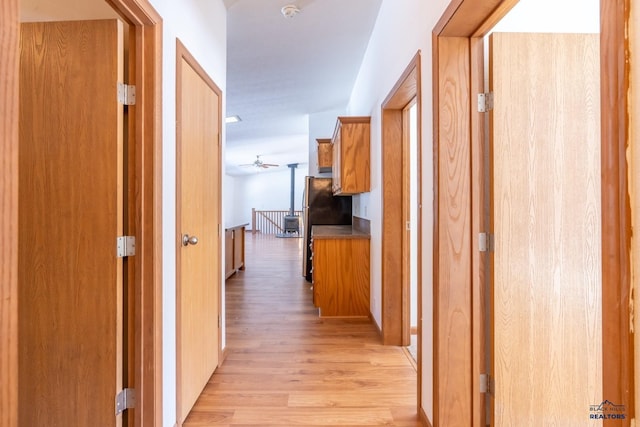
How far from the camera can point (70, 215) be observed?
4.58 feet

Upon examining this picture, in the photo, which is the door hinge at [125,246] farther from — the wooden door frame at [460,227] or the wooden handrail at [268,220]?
the wooden handrail at [268,220]

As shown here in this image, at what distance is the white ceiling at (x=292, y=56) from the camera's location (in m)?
2.72

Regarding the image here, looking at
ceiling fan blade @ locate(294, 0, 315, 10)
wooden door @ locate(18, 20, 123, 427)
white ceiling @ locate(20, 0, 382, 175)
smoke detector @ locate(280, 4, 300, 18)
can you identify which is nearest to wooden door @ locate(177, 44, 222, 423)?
wooden door @ locate(18, 20, 123, 427)

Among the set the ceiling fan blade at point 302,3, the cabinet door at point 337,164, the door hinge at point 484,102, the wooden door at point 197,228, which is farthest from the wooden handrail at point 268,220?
the door hinge at point 484,102

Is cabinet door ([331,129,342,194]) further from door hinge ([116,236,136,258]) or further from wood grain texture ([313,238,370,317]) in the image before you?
door hinge ([116,236,136,258])

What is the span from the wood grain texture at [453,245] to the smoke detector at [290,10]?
1.52 metres

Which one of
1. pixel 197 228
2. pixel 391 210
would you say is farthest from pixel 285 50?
pixel 197 228

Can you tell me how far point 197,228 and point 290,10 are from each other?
1.86 metres

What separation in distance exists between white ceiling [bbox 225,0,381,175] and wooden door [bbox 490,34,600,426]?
1.76 metres

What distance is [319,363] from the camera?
2455 mm

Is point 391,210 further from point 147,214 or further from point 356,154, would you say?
point 147,214

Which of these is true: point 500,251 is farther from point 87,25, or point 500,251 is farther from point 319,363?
point 87,25

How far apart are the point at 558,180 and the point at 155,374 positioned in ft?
6.59

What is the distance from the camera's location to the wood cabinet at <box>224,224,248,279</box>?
4.86 metres
